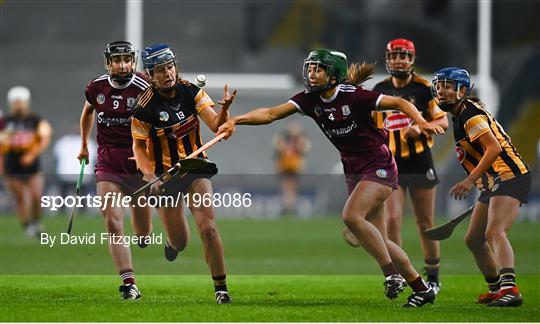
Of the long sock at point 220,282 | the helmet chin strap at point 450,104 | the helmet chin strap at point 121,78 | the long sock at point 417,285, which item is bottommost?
the long sock at point 417,285

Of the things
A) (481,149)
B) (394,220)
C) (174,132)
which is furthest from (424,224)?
(174,132)

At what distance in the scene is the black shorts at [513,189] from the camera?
947 centimetres

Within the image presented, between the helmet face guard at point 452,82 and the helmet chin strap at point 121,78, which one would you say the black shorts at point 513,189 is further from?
the helmet chin strap at point 121,78

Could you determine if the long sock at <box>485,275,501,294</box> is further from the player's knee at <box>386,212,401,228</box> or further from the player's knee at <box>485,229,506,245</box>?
the player's knee at <box>386,212,401,228</box>

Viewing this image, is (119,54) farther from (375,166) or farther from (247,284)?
(247,284)

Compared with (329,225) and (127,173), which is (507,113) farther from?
(127,173)

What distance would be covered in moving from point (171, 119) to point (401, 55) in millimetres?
2295

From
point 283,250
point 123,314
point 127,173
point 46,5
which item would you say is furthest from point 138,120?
point 46,5

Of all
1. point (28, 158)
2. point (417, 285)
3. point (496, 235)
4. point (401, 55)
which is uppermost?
point (28, 158)

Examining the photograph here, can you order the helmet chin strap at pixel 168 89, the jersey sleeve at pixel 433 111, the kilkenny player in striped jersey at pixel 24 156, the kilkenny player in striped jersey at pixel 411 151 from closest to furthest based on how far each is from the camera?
the helmet chin strap at pixel 168 89 → the jersey sleeve at pixel 433 111 → the kilkenny player in striped jersey at pixel 411 151 → the kilkenny player in striped jersey at pixel 24 156

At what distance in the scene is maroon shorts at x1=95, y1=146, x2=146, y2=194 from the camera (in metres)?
9.80

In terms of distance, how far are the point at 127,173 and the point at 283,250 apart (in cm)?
530

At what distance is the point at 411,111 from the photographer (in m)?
8.75

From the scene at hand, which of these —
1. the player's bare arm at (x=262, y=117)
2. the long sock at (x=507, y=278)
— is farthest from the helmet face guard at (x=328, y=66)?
the long sock at (x=507, y=278)
